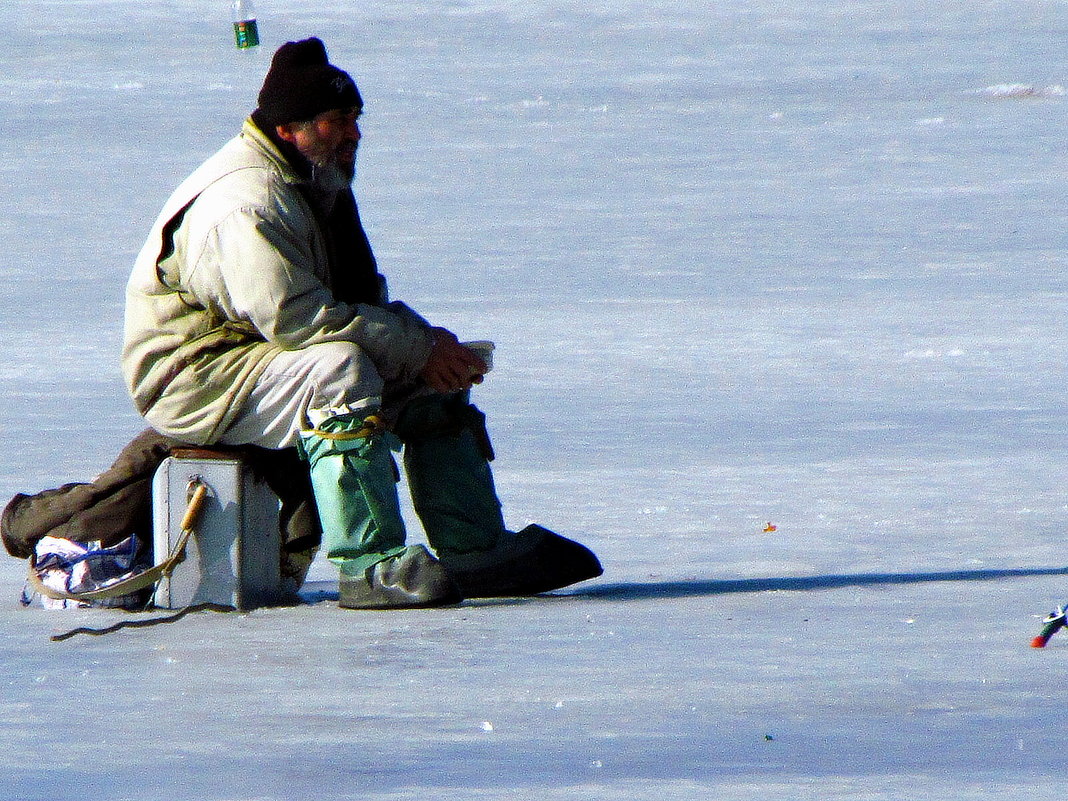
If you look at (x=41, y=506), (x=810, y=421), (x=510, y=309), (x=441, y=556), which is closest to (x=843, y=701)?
(x=441, y=556)

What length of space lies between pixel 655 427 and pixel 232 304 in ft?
8.07

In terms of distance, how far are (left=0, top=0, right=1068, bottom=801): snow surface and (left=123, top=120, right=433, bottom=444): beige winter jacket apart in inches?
18.1

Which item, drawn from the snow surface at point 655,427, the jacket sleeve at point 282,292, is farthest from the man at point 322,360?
the snow surface at point 655,427

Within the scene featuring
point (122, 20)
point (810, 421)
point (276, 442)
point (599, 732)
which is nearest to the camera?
point (599, 732)

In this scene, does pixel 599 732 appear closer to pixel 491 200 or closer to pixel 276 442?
pixel 276 442

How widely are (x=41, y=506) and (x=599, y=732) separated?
1.77 m

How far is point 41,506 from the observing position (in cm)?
493

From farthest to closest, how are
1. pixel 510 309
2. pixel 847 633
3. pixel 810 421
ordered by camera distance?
1. pixel 510 309
2. pixel 810 421
3. pixel 847 633

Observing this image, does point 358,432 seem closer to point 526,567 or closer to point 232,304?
point 232,304

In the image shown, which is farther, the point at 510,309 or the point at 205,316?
the point at 510,309

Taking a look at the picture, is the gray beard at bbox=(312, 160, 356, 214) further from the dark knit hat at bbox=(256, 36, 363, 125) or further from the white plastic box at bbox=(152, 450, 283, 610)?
the white plastic box at bbox=(152, 450, 283, 610)

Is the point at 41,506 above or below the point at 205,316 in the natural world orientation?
below

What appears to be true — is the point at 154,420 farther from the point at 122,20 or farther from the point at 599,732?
the point at 122,20

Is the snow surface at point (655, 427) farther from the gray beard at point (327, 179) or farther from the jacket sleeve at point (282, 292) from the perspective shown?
the gray beard at point (327, 179)
